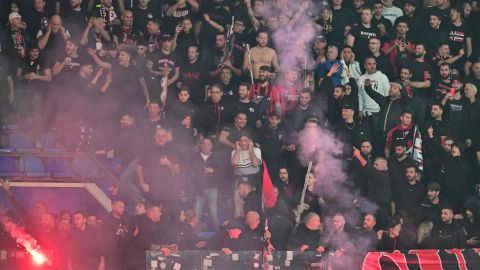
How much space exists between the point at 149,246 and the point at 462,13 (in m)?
6.18

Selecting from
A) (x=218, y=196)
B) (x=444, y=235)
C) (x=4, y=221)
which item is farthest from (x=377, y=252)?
(x=4, y=221)

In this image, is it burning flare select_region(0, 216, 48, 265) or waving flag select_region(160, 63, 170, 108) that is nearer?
burning flare select_region(0, 216, 48, 265)

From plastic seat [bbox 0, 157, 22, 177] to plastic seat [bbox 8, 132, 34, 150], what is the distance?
25 centimetres

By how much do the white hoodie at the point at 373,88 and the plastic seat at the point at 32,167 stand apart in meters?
4.41

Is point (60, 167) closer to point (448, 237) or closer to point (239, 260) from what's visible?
point (239, 260)

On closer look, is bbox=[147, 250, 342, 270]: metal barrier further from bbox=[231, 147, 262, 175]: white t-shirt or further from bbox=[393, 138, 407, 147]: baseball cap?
bbox=[393, 138, 407, 147]: baseball cap

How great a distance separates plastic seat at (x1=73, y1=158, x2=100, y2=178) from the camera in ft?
45.9

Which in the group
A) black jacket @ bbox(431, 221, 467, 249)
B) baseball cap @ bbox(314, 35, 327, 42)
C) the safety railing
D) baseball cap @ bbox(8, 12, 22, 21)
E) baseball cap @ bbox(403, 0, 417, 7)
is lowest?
the safety railing

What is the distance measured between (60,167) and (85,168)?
320 millimetres

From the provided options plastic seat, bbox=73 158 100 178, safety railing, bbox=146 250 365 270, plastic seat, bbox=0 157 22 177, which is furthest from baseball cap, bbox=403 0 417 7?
plastic seat, bbox=0 157 22 177

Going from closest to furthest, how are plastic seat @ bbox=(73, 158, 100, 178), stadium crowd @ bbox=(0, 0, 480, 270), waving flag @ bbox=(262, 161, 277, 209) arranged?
1. stadium crowd @ bbox=(0, 0, 480, 270)
2. waving flag @ bbox=(262, 161, 277, 209)
3. plastic seat @ bbox=(73, 158, 100, 178)

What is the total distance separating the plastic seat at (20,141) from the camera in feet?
46.1

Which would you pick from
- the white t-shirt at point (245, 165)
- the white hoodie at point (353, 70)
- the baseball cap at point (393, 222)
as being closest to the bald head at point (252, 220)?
the white t-shirt at point (245, 165)

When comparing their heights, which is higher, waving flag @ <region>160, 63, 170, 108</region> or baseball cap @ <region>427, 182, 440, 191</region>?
waving flag @ <region>160, 63, 170, 108</region>
